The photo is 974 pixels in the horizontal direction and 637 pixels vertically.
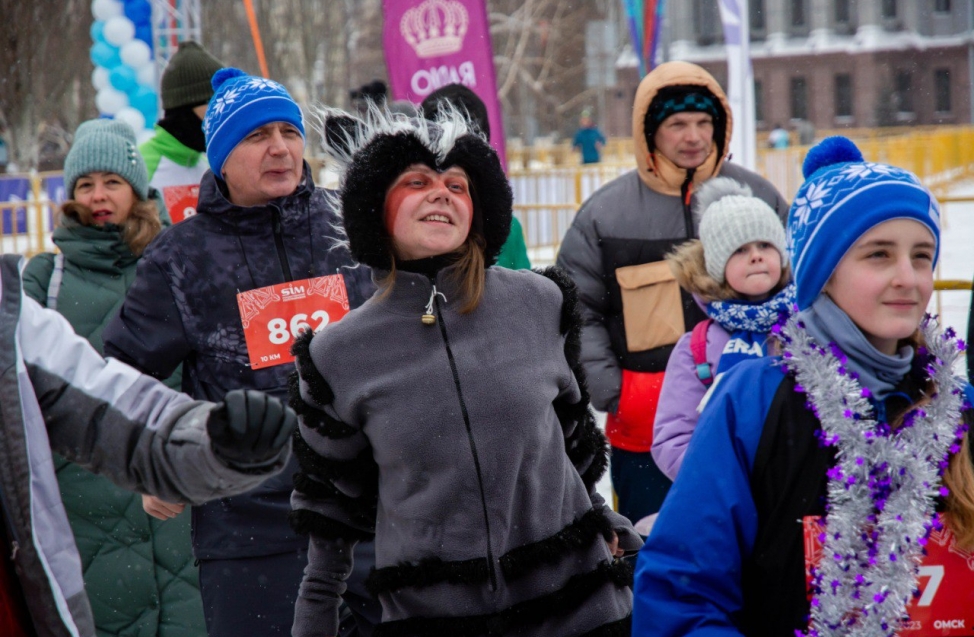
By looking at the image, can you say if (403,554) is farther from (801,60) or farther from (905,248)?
(801,60)

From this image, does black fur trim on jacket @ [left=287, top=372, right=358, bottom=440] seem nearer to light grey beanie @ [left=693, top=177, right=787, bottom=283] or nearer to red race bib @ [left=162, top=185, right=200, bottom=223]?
light grey beanie @ [left=693, top=177, right=787, bottom=283]

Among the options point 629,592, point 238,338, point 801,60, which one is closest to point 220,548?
point 238,338

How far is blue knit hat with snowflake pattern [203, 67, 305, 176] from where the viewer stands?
3.57 meters

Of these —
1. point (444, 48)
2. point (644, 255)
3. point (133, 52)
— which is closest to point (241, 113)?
point (644, 255)

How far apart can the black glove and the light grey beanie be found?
2.44 meters

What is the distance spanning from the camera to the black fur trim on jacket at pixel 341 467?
2707 millimetres

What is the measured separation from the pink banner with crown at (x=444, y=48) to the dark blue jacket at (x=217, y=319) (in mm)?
4289

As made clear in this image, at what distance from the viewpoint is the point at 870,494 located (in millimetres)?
1984

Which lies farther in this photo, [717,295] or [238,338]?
[717,295]

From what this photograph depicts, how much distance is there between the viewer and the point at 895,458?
199 cm

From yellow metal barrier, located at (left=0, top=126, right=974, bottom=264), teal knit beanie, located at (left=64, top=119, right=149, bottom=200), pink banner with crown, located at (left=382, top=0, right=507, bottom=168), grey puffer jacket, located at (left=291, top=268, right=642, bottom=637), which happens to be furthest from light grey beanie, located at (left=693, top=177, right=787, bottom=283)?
yellow metal barrier, located at (left=0, top=126, right=974, bottom=264)

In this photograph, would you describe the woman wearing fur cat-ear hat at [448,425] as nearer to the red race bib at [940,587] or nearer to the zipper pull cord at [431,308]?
the zipper pull cord at [431,308]

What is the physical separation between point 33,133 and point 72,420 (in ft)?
117

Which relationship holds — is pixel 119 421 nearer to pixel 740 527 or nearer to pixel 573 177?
pixel 740 527
